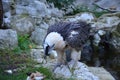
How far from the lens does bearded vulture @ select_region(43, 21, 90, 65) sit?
5.95 m

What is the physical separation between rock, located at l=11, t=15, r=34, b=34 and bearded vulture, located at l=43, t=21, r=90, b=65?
2.91 metres

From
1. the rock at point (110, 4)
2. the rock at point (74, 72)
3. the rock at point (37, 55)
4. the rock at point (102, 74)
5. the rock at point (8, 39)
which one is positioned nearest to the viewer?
the rock at point (74, 72)

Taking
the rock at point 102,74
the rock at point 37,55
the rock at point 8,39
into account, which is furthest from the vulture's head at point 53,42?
the rock at point 8,39

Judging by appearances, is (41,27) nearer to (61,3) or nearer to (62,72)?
(62,72)

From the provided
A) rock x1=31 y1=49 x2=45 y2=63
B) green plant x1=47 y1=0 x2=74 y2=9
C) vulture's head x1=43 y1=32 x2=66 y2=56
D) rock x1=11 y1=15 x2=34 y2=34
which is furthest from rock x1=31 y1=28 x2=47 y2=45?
green plant x1=47 y1=0 x2=74 y2=9

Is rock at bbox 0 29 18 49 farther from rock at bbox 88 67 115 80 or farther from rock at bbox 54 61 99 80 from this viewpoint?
rock at bbox 88 67 115 80

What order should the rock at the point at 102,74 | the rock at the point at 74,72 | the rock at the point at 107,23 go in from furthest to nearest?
the rock at the point at 107,23, the rock at the point at 102,74, the rock at the point at 74,72

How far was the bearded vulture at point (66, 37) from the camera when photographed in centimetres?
595

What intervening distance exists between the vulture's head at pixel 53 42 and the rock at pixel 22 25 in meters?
3.24

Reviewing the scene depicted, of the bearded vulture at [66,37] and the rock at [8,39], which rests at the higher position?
the bearded vulture at [66,37]

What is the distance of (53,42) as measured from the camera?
590 centimetres

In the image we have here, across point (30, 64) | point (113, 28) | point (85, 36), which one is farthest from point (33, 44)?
point (113, 28)

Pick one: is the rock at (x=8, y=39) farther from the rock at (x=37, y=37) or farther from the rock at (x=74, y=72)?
the rock at (x=74, y=72)

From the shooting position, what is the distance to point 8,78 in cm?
611
